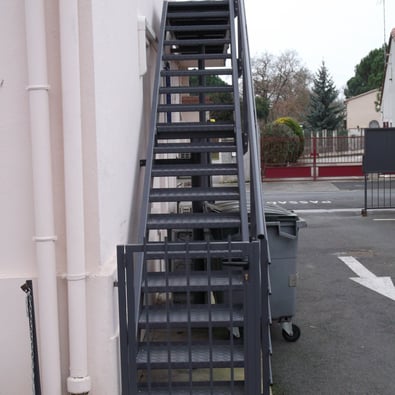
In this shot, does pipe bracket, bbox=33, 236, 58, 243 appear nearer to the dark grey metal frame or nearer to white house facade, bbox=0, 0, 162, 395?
white house facade, bbox=0, 0, 162, 395

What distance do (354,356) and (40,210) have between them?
304cm

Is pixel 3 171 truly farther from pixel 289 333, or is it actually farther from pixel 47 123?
pixel 289 333

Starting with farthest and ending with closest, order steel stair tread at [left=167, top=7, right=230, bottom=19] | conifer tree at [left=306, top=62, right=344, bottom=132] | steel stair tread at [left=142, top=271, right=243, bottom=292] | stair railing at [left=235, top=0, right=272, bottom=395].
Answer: conifer tree at [left=306, top=62, right=344, bottom=132] → steel stair tread at [left=167, top=7, right=230, bottom=19] → steel stair tread at [left=142, top=271, right=243, bottom=292] → stair railing at [left=235, top=0, right=272, bottom=395]

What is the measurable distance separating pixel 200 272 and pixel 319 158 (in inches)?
851

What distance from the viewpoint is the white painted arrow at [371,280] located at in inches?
270

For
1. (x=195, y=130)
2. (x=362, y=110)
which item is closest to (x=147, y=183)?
(x=195, y=130)

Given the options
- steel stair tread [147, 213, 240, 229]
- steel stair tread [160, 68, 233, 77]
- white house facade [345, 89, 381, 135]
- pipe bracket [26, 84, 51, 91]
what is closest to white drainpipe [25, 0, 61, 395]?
pipe bracket [26, 84, 51, 91]

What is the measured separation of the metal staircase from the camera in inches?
125

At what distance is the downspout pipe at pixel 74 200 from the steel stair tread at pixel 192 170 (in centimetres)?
149

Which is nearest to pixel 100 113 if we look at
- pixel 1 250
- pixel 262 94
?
pixel 1 250

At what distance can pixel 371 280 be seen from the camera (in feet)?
24.3

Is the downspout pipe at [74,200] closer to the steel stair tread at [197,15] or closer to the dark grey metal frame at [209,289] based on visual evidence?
the dark grey metal frame at [209,289]

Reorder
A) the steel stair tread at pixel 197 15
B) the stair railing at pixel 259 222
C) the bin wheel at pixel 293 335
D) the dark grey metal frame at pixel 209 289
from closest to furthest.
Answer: the dark grey metal frame at pixel 209 289, the stair railing at pixel 259 222, the bin wheel at pixel 293 335, the steel stair tread at pixel 197 15

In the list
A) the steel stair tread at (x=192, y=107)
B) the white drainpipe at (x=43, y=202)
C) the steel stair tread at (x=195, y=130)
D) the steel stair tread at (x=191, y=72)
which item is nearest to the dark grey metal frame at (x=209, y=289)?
the white drainpipe at (x=43, y=202)
